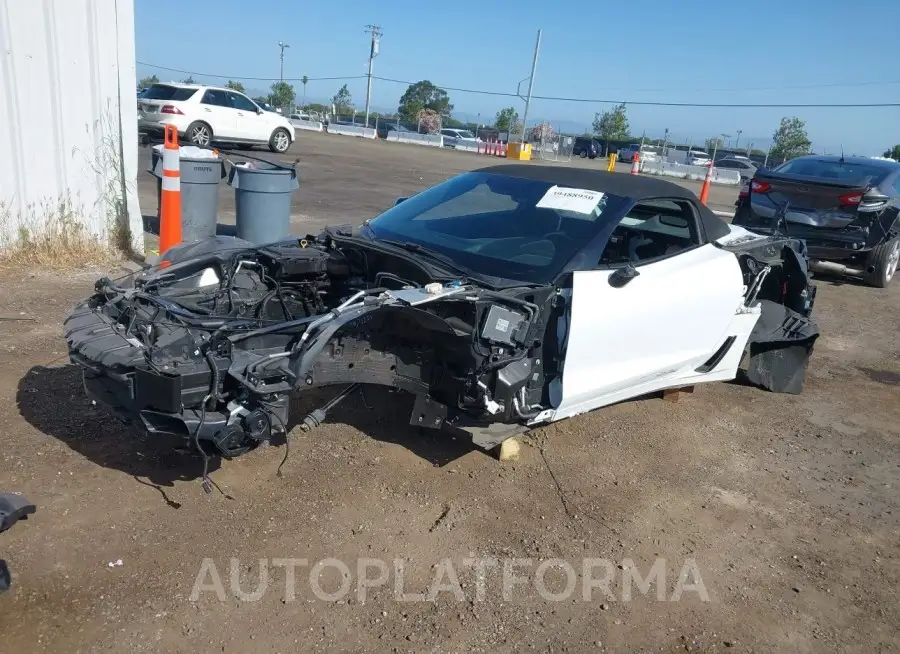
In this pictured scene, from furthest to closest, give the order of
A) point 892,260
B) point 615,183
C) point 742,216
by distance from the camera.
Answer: point 892,260, point 742,216, point 615,183

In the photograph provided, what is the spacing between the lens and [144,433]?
3258 millimetres

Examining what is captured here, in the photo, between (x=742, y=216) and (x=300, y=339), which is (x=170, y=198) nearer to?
(x=300, y=339)

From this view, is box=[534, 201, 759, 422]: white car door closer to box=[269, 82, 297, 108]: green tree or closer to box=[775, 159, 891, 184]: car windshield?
box=[775, 159, 891, 184]: car windshield

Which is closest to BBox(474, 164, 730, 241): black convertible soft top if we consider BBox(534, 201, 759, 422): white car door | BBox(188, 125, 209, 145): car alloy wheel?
BBox(534, 201, 759, 422): white car door

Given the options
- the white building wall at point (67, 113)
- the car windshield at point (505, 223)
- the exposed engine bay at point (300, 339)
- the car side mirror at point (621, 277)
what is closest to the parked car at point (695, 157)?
the white building wall at point (67, 113)

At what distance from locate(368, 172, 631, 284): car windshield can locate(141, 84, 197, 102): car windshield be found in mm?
14573

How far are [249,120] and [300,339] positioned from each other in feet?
56.5

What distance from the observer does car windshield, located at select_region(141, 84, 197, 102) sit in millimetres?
17109

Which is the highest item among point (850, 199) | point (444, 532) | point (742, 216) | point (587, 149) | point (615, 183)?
point (615, 183)

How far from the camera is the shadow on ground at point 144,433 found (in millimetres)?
3602

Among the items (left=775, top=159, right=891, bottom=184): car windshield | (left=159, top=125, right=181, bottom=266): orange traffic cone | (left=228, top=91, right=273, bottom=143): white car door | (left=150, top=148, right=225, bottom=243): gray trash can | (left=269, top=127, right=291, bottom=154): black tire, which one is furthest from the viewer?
(left=269, top=127, right=291, bottom=154): black tire

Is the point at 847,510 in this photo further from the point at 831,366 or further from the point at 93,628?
the point at 93,628

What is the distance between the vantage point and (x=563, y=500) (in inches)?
147

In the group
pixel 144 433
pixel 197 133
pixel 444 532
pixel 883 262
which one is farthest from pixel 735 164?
pixel 144 433
